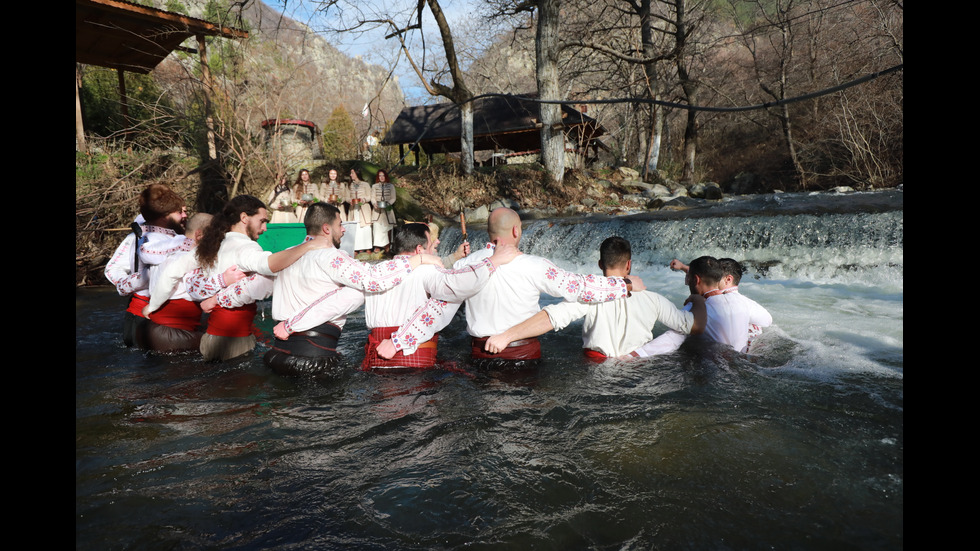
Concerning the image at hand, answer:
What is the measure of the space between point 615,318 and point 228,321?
330cm

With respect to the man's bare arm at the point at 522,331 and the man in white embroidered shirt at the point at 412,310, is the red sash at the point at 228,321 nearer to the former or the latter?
the man in white embroidered shirt at the point at 412,310

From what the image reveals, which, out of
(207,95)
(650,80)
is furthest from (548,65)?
(207,95)

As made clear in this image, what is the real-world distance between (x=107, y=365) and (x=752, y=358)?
5580 millimetres

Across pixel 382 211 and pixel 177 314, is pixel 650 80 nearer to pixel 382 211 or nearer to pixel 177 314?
pixel 382 211

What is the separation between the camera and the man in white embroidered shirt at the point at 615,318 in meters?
3.88

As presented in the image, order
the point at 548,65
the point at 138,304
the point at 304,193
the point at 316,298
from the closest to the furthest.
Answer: the point at 316,298
the point at 138,304
the point at 304,193
the point at 548,65

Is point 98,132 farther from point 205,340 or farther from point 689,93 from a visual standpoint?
point 689,93

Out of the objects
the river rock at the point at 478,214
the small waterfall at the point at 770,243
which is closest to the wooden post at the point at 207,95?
the river rock at the point at 478,214

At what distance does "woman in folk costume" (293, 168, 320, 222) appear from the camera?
1005cm

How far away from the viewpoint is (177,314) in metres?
4.90

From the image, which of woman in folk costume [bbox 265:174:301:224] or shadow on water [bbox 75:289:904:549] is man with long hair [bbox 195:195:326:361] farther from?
woman in folk costume [bbox 265:174:301:224]

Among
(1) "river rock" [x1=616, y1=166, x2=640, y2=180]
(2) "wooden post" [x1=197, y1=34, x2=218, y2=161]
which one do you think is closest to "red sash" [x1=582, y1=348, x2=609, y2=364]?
(2) "wooden post" [x1=197, y1=34, x2=218, y2=161]

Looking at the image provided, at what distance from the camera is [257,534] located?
6.87ft

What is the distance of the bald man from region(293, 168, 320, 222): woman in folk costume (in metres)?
6.48
